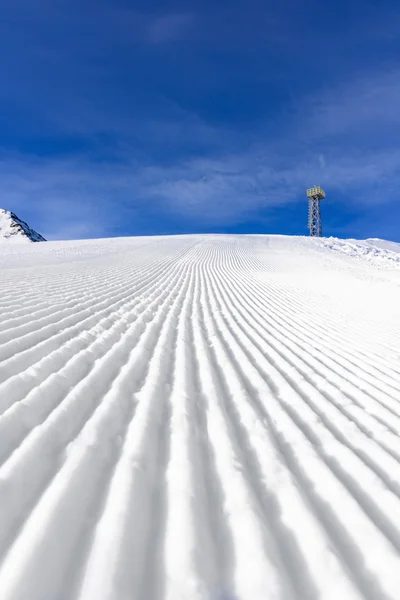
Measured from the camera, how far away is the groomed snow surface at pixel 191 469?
120cm

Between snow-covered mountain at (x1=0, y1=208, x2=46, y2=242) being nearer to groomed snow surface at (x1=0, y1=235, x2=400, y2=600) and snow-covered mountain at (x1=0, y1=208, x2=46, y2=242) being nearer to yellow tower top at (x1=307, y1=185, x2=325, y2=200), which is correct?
yellow tower top at (x1=307, y1=185, x2=325, y2=200)

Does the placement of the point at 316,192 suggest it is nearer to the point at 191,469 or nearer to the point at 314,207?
the point at 314,207

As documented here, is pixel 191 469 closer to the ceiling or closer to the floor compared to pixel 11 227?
closer to the floor

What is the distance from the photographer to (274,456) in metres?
2.00

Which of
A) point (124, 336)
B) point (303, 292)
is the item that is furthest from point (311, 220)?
point (124, 336)

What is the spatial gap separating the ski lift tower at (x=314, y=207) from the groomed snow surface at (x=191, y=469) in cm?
5164

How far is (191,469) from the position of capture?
1.79 m

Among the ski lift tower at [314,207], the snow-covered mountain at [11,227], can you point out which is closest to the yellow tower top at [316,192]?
the ski lift tower at [314,207]

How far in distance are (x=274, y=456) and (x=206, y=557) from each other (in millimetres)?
811

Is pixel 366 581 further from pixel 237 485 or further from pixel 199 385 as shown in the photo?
pixel 199 385

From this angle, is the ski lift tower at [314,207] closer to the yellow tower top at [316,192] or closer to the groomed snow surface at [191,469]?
the yellow tower top at [316,192]

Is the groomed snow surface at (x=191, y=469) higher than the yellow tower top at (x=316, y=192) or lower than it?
lower

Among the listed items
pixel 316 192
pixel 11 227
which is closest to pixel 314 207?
pixel 316 192

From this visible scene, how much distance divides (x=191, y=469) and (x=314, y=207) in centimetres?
5650
